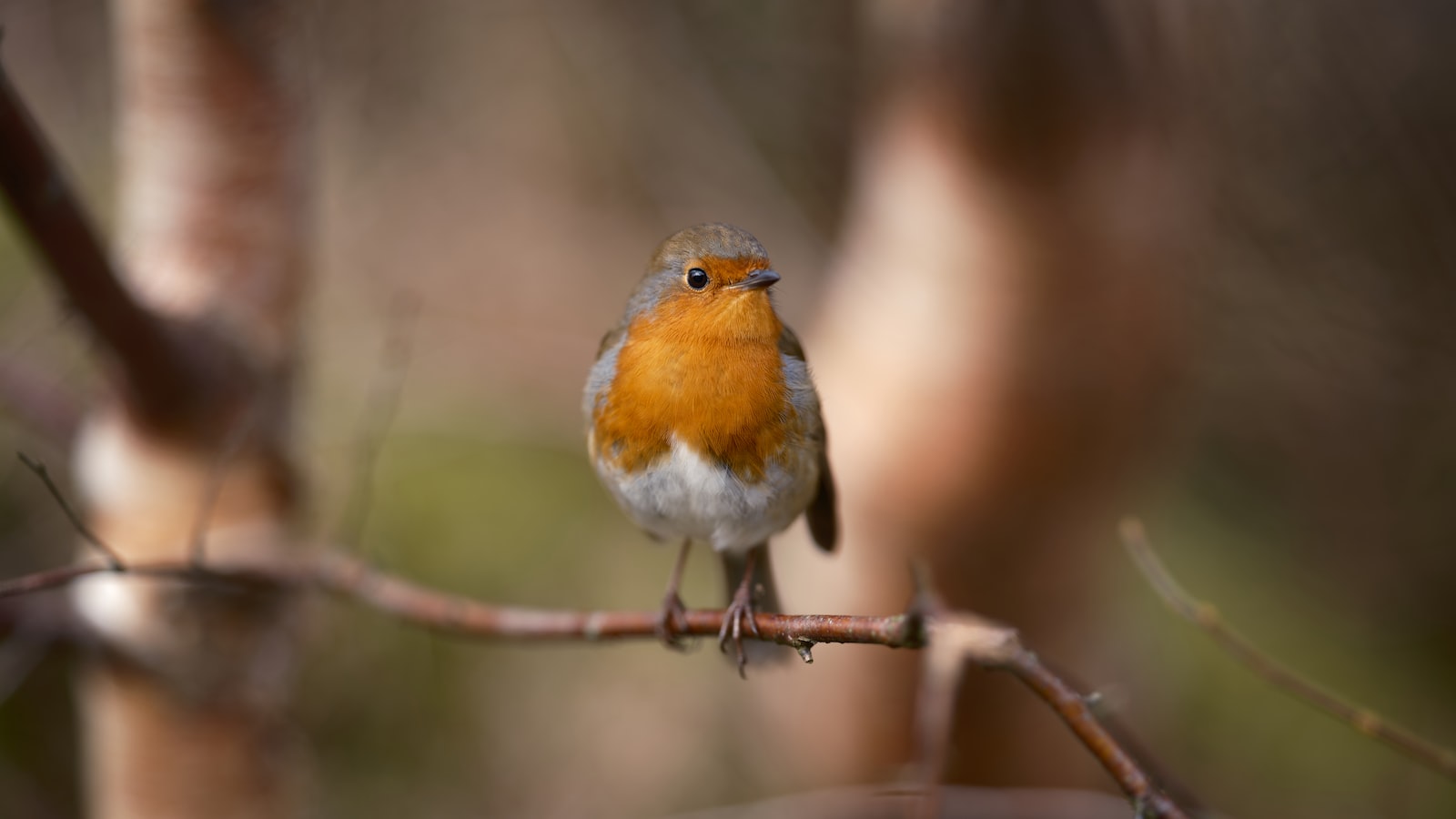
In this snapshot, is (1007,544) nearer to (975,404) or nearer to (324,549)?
(975,404)

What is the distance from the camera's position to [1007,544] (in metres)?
3.56

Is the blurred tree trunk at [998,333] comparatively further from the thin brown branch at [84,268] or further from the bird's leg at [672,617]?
the thin brown branch at [84,268]

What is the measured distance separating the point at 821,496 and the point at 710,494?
0.46 m

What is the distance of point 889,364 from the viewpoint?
364cm

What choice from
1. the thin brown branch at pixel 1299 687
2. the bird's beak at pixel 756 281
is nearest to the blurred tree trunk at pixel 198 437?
the bird's beak at pixel 756 281

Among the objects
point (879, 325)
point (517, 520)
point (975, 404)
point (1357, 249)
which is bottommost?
point (517, 520)

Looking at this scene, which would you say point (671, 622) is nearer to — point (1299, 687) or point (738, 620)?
point (738, 620)

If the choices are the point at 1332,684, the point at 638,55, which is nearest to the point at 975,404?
the point at 1332,684

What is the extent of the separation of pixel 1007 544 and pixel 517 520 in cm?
274

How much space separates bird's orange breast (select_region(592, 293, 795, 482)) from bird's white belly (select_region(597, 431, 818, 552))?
21mm

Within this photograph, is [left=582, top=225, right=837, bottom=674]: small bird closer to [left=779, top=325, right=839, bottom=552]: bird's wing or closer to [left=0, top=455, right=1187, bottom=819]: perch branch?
[left=779, top=325, right=839, bottom=552]: bird's wing

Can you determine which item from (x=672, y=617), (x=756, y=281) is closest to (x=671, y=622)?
(x=672, y=617)

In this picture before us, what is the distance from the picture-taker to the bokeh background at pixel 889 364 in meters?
3.42

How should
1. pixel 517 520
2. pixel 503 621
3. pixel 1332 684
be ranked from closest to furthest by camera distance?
pixel 503 621 < pixel 1332 684 < pixel 517 520
